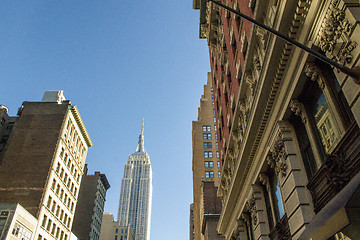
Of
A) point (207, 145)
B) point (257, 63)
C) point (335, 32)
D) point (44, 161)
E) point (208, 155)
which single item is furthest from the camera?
point (207, 145)

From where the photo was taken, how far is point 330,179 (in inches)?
412

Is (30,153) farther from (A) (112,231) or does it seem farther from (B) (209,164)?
(A) (112,231)

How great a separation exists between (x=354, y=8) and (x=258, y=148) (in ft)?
34.7

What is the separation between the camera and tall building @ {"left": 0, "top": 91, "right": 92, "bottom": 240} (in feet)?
177

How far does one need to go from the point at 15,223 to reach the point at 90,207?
4781 centimetres

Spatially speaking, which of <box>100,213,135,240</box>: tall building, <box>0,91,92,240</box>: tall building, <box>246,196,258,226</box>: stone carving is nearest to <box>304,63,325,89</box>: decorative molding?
<box>246,196,258,226</box>: stone carving

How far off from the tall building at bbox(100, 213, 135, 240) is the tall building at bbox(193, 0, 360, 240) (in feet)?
440

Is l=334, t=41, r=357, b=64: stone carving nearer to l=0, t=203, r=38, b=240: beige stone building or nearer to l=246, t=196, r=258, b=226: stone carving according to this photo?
l=246, t=196, r=258, b=226: stone carving

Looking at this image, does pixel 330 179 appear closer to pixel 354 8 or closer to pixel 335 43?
pixel 335 43

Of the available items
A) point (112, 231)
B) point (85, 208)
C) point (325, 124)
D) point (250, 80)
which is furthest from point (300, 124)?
point (112, 231)

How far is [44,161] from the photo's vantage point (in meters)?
57.6

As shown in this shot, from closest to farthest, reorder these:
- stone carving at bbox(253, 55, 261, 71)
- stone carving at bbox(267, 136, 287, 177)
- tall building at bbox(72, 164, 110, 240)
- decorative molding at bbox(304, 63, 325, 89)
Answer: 1. decorative molding at bbox(304, 63, 325, 89)
2. stone carving at bbox(267, 136, 287, 177)
3. stone carving at bbox(253, 55, 261, 71)
4. tall building at bbox(72, 164, 110, 240)

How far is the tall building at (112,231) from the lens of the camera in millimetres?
142625

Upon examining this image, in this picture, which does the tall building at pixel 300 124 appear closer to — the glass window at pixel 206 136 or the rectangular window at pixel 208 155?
the rectangular window at pixel 208 155
